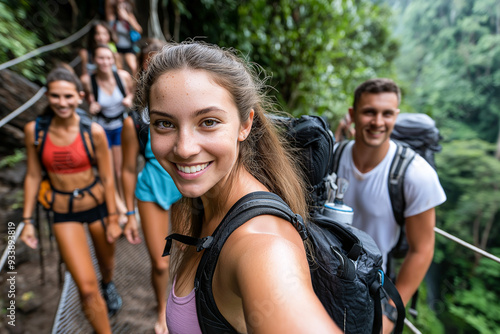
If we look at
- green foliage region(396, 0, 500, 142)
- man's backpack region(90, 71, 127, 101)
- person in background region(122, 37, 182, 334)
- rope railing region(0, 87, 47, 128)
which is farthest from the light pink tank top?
green foliage region(396, 0, 500, 142)

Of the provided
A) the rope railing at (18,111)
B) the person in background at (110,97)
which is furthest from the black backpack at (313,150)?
the person in background at (110,97)

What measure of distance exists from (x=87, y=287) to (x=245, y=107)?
1752mm

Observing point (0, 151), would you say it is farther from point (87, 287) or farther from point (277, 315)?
point (277, 315)

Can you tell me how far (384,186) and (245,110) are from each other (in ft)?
3.78

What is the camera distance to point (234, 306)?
764mm

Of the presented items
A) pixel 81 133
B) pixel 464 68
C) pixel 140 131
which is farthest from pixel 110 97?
pixel 464 68

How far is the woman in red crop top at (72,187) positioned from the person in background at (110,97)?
1141mm

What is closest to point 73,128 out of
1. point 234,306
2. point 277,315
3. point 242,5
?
point 234,306

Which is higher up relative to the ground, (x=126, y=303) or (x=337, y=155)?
(x=337, y=155)

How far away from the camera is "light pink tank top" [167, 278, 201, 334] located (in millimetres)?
878

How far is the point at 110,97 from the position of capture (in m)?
3.34

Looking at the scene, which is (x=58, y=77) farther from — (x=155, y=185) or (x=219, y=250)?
(x=219, y=250)

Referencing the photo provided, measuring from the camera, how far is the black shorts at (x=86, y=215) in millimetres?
2025

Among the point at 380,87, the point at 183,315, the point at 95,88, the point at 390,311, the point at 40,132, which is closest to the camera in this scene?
the point at 183,315
